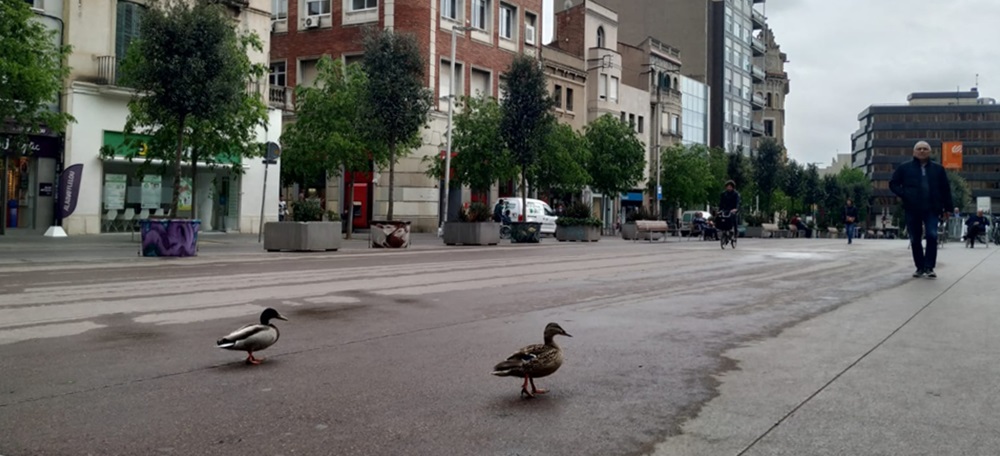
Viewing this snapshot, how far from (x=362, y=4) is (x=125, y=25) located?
15.9 meters

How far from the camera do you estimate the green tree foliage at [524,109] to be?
3120 centimetres

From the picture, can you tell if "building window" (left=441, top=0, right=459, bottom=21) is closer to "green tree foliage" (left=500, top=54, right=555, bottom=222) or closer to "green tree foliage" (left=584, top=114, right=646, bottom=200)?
"green tree foliage" (left=584, top=114, right=646, bottom=200)

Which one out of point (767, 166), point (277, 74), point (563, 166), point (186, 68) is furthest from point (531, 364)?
point (767, 166)

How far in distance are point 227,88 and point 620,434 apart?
1851 cm

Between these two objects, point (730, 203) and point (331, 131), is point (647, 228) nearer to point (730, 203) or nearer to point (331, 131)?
point (730, 203)

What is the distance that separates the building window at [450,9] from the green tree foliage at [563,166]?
810 centimetres

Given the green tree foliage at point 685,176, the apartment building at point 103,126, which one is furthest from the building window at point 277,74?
the green tree foliage at point 685,176

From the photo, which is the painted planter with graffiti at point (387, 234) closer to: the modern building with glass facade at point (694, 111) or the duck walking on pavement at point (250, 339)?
the duck walking on pavement at point (250, 339)

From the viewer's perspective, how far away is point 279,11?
148 feet

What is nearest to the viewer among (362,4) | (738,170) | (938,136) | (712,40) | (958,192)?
(362,4)

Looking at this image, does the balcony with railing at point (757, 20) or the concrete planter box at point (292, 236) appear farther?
the balcony with railing at point (757, 20)

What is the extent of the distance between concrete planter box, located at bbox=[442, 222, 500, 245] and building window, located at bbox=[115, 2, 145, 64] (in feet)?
42.9

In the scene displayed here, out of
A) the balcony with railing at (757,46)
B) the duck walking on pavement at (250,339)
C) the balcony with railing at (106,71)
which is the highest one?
the balcony with railing at (757,46)

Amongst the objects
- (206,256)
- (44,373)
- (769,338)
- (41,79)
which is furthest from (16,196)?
(769,338)
